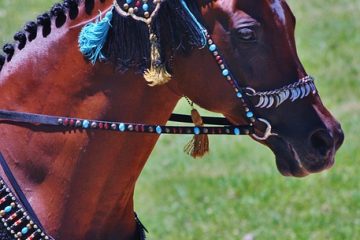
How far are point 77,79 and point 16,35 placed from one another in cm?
30

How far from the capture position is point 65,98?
12.1 ft

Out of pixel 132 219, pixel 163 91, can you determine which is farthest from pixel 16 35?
pixel 132 219

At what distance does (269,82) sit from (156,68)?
410 millimetres

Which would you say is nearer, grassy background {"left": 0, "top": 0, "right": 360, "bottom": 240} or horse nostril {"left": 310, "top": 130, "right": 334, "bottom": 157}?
horse nostril {"left": 310, "top": 130, "right": 334, "bottom": 157}

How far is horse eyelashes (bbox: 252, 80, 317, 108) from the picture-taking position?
3590 mm

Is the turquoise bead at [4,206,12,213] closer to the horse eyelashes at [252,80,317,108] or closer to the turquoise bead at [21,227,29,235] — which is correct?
the turquoise bead at [21,227,29,235]

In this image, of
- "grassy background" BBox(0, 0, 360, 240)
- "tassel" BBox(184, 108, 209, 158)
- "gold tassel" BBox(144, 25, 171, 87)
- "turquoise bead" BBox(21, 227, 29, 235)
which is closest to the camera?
"gold tassel" BBox(144, 25, 171, 87)

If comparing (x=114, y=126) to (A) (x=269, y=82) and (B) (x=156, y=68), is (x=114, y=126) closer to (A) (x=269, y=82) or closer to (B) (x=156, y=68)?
(B) (x=156, y=68)

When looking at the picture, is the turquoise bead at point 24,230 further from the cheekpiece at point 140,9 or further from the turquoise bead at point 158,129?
the cheekpiece at point 140,9

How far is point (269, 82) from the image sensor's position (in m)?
3.61

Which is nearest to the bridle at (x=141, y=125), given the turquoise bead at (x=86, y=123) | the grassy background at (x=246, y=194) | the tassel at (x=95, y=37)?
the turquoise bead at (x=86, y=123)

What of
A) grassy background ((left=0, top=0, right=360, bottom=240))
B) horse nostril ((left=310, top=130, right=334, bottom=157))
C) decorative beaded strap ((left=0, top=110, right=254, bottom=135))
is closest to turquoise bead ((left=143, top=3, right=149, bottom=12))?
decorative beaded strap ((left=0, top=110, right=254, bottom=135))

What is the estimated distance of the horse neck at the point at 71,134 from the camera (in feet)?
12.0

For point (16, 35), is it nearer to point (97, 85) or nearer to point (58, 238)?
point (97, 85)
